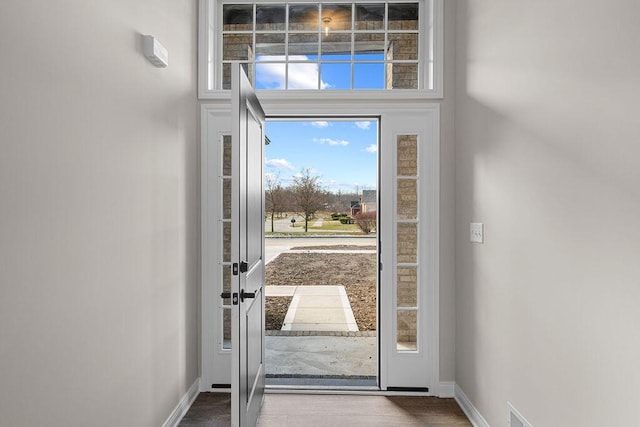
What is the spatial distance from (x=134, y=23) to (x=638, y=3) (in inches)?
80.4

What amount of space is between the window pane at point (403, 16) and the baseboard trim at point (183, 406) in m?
3.08

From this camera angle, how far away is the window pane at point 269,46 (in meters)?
3.03

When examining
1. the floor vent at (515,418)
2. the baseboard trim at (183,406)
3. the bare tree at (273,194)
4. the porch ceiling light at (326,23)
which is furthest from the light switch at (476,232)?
the bare tree at (273,194)

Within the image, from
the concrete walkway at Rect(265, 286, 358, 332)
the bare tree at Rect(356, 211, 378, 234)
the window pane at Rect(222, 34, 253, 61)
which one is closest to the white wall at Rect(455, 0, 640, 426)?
the window pane at Rect(222, 34, 253, 61)

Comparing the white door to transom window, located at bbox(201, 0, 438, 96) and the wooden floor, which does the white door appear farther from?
transom window, located at bbox(201, 0, 438, 96)

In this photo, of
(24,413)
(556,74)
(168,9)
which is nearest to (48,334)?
(24,413)

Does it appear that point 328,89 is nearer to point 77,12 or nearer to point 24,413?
point 77,12

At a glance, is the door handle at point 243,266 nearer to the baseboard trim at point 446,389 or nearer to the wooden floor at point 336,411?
the wooden floor at point 336,411

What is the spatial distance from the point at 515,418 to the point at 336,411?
1.16m

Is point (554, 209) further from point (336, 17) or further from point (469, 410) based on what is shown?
point (336, 17)

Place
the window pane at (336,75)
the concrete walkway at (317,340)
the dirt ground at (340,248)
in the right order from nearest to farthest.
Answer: the window pane at (336,75)
the concrete walkway at (317,340)
the dirt ground at (340,248)

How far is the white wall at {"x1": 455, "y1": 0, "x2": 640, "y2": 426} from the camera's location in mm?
1261

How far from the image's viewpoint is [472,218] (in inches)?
100

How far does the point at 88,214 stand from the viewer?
151 centimetres
